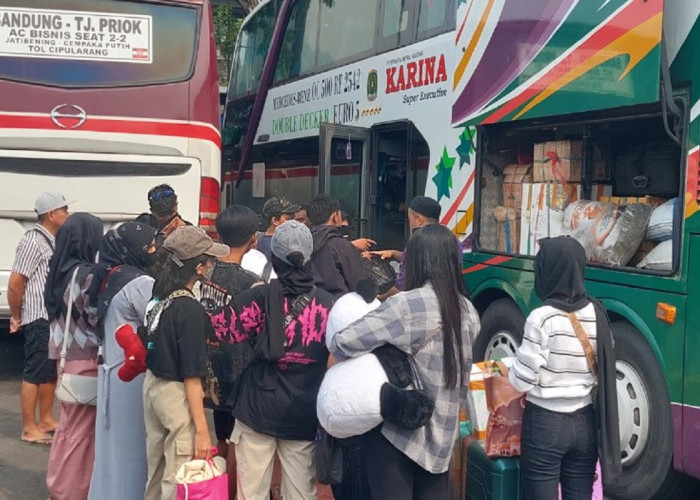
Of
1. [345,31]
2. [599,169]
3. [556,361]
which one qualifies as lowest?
[556,361]

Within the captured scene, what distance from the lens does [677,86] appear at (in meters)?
4.22

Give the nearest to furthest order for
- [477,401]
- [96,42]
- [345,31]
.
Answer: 1. [477,401]
2. [96,42]
3. [345,31]

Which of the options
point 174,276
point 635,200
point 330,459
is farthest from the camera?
point 635,200

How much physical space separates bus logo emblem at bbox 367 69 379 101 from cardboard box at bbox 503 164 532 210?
221 cm

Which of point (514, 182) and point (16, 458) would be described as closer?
point (16, 458)

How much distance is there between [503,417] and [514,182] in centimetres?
269

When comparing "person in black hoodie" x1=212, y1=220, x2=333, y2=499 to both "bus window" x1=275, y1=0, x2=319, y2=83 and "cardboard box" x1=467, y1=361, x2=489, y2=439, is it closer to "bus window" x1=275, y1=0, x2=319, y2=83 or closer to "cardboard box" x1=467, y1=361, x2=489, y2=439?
"cardboard box" x1=467, y1=361, x2=489, y2=439

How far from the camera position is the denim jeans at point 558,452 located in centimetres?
327

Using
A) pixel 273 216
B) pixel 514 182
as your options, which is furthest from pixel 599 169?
pixel 273 216

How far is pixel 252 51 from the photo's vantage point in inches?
458

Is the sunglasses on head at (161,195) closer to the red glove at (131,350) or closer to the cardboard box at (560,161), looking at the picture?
the red glove at (131,350)

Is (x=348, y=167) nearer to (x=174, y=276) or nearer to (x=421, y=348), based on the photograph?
(x=174, y=276)

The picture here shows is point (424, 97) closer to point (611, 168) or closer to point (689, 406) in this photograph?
point (611, 168)

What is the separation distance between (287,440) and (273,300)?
1.91 feet
